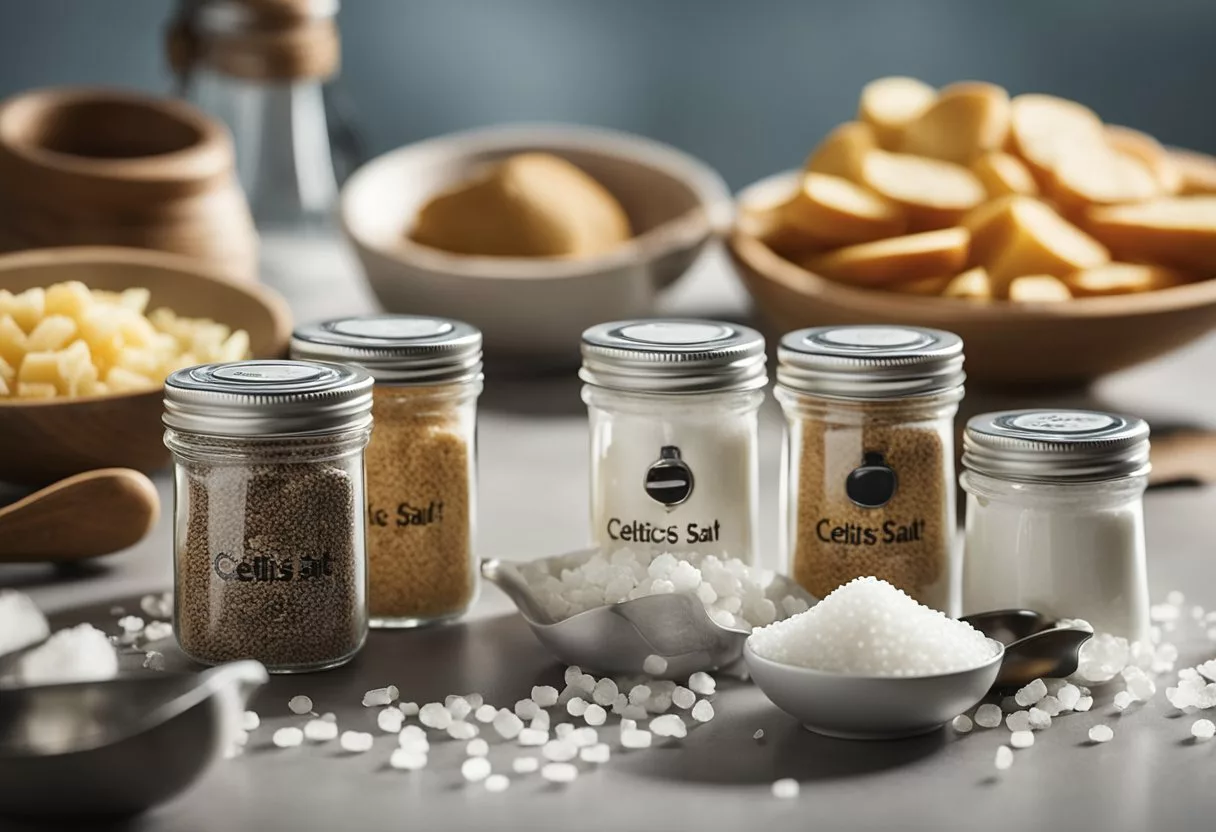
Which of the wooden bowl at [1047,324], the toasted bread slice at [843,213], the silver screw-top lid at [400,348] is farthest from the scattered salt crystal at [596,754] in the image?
the toasted bread slice at [843,213]

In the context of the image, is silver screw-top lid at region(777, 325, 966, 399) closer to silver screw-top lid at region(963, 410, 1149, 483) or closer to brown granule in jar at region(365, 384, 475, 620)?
silver screw-top lid at region(963, 410, 1149, 483)

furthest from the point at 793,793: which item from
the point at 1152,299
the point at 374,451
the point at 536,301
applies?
the point at 536,301

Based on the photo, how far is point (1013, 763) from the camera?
35.8 inches

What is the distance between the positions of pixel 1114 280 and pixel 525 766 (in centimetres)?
91

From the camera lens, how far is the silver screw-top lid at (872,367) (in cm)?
108

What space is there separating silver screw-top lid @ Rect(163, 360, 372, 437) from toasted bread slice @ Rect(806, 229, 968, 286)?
71 centimetres

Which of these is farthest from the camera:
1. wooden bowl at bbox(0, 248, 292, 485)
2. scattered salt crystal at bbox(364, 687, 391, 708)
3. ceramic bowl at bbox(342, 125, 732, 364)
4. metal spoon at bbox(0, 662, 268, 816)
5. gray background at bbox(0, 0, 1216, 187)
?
gray background at bbox(0, 0, 1216, 187)

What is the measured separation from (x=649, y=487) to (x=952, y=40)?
8.31ft

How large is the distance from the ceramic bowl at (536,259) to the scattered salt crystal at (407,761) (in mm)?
908

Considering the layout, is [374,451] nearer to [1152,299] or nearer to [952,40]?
[1152,299]

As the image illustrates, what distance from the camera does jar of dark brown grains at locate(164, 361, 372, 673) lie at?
996 mm

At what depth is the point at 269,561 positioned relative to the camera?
3.28 feet

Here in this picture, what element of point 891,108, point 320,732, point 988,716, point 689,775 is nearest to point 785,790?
point 689,775

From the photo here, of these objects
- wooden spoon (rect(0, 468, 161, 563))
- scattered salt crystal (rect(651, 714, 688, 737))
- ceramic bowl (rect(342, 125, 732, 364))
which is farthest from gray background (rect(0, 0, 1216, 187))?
scattered salt crystal (rect(651, 714, 688, 737))
